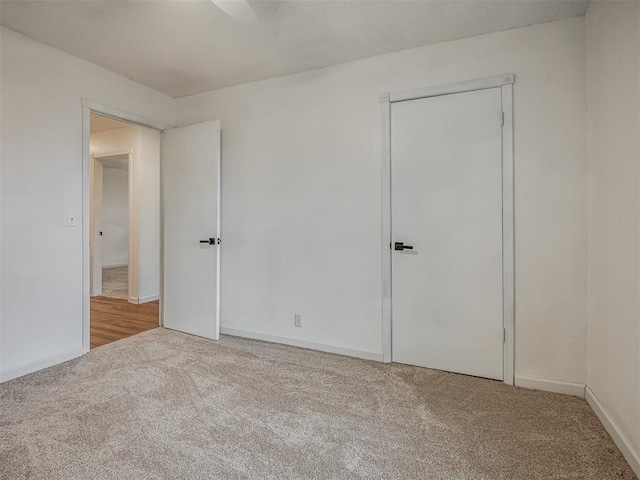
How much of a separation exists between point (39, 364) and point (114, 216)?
23.1 feet

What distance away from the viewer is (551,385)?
226 cm

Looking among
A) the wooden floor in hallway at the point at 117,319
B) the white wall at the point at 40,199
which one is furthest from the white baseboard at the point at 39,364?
the wooden floor in hallway at the point at 117,319

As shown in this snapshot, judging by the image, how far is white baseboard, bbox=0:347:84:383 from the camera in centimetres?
238

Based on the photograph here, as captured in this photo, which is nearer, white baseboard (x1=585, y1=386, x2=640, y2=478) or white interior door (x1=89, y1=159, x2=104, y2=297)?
white baseboard (x1=585, y1=386, x2=640, y2=478)

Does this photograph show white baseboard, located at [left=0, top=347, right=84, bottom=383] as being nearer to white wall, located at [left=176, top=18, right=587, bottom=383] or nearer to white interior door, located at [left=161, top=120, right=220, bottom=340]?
white interior door, located at [left=161, top=120, right=220, bottom=340]

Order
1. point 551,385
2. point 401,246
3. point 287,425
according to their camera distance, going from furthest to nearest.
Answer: point 401,246 < point 551,385 < point 287,425

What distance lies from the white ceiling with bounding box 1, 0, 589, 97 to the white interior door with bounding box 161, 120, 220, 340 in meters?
0.75

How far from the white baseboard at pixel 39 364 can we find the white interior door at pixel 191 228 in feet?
3.04

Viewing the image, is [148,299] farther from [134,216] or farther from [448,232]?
[448,232]

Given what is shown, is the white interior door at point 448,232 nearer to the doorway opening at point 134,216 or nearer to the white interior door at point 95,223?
the doorway opening at point 134,216

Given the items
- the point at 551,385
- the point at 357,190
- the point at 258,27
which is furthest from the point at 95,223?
the point at 551,385

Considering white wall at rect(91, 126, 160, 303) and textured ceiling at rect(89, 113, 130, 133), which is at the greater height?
textured ceiling at rect(89, 113, 130, 133)

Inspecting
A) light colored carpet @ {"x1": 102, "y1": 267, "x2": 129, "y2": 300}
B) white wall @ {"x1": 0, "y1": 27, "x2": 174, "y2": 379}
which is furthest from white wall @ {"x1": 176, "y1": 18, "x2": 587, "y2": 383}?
light colored carpet @ {"x1": 102, "y1": 267, "x2": 129, "y2": 300}

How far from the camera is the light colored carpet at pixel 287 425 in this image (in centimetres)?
152
